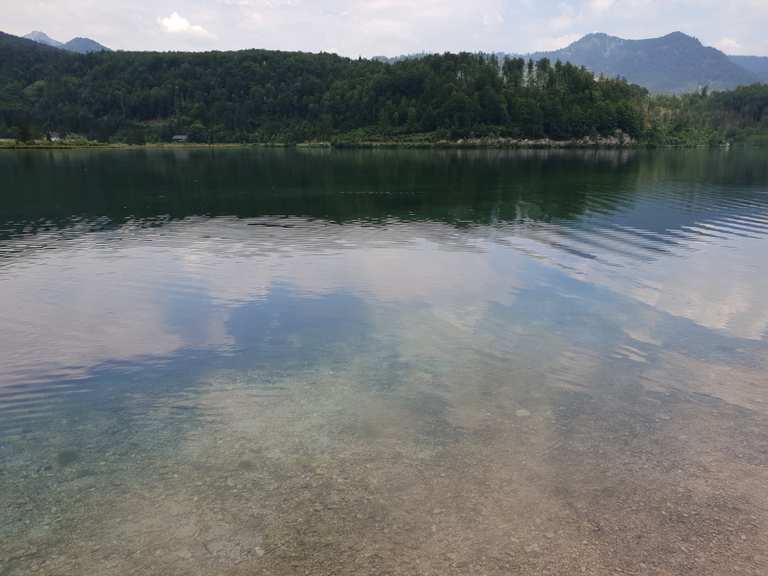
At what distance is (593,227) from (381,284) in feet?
84.2

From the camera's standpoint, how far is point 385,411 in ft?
50.5

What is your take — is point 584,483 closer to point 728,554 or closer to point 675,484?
point 675,484

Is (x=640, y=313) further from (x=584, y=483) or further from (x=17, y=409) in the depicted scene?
(x=17, y=409)

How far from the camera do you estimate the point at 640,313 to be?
79.8 ft

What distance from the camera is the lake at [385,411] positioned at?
10.3 meters

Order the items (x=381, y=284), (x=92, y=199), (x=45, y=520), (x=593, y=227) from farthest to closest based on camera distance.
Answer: (x=92, y=199) → (x=593, y=227) → (x=381, y=284) → (x=45, y=520)

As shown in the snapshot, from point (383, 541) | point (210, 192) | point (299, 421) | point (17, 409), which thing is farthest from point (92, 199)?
point (383, 541)

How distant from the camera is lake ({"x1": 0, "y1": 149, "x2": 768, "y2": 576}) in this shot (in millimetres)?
10281

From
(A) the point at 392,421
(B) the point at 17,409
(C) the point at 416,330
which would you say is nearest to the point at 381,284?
(C) the point at 416,330

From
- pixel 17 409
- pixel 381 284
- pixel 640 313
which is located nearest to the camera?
pixel 17 409

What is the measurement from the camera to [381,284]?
97.5ft

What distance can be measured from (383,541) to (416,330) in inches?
490

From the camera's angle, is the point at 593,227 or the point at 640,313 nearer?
the point at 640,313

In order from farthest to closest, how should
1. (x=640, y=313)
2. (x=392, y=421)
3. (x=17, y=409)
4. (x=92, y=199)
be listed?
1. (x=92, y=199)
2. (x=640, y=313)
3. (x=17, y=409)
4. (x=392, y=421)
